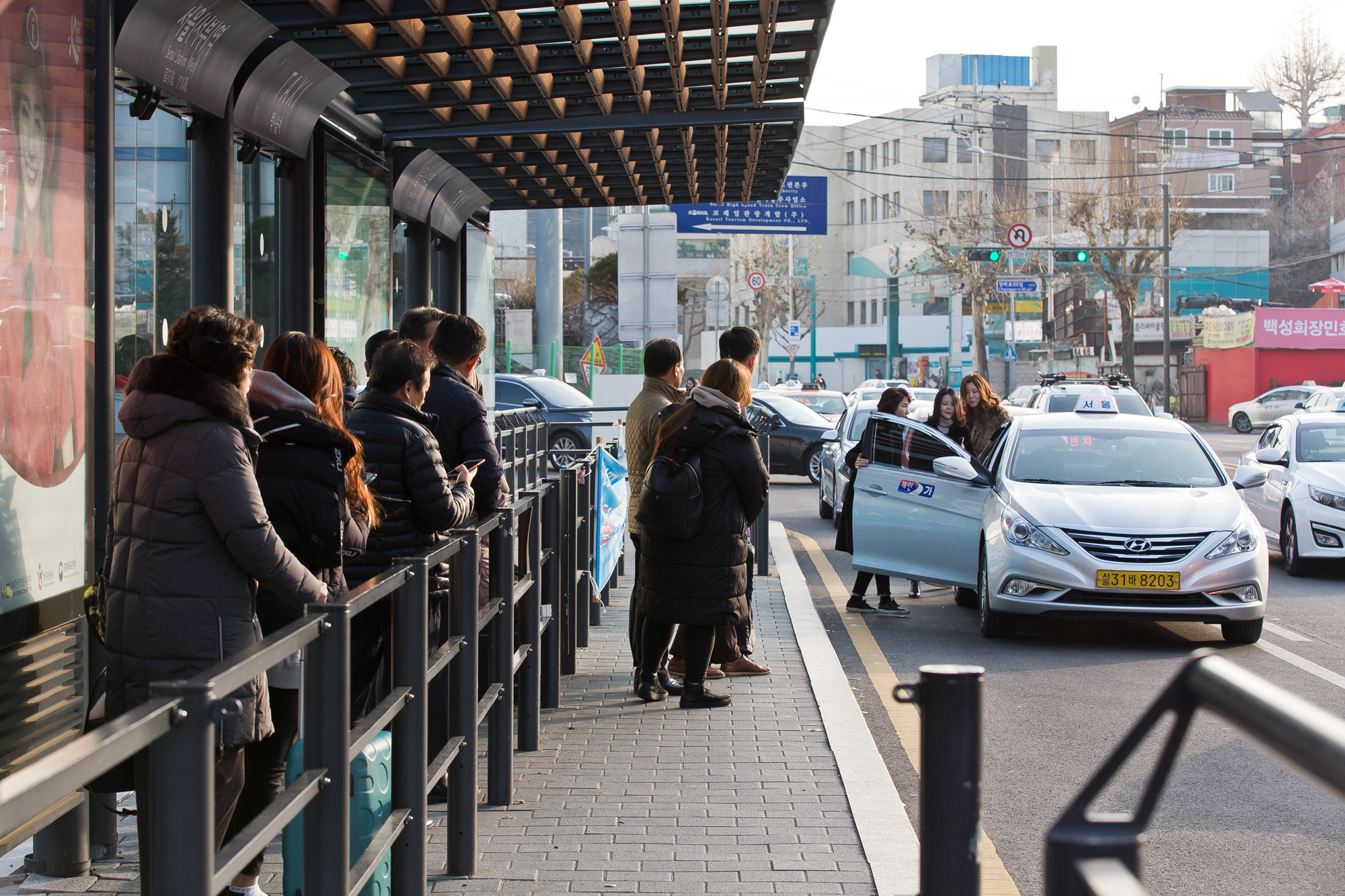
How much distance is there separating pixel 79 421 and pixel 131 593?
165cm

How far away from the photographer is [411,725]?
11.2 ft

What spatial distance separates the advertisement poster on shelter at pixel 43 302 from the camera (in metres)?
4.55

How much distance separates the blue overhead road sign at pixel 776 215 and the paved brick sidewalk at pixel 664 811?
78.6 feet

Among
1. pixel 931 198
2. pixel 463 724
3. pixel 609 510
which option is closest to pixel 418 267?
pixel 609 510

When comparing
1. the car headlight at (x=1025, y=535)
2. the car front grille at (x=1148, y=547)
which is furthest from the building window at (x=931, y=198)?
the car front grille at (x=1148, y=547)

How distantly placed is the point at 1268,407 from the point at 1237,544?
37.0 meters

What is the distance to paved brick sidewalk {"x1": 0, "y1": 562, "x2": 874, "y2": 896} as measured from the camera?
13.9 feet

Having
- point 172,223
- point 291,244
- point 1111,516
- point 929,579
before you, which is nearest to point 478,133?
point 291,244

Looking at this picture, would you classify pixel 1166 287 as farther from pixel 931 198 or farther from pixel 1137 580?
pixel 1137 580

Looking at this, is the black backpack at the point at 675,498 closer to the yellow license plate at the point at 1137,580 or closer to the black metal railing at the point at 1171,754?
the yellow license plate at the point at 1137,580

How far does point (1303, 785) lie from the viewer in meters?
1.46

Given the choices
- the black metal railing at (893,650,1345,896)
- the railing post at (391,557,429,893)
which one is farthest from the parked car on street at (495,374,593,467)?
the black metal railing at (893,650,1345,896)

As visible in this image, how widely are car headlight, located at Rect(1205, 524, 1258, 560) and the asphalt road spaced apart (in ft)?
2.16

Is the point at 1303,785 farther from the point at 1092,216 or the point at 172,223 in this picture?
the point at 1092,216
